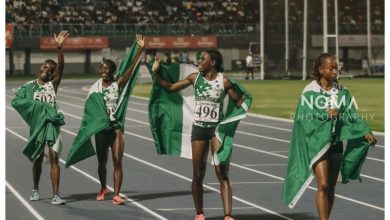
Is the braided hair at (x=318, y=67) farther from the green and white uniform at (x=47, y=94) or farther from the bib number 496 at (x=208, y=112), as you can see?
the green and white uniform at (x=47, y=94)

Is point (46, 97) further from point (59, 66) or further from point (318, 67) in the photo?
point (318, 67)

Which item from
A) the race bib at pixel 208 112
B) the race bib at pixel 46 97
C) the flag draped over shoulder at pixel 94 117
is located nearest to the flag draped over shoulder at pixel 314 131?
the race bib at pixel 208 112

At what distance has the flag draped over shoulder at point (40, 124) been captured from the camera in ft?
46.4

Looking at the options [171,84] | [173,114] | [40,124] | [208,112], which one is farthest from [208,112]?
[40,124]

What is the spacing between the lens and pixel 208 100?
39.8 feet

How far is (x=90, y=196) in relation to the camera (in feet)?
48.4

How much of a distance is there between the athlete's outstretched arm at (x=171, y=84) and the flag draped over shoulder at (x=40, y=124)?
180cm

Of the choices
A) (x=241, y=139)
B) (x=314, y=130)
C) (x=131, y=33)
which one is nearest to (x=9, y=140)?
(x=241, y=139)

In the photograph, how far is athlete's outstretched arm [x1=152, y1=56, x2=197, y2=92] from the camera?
41.1 feet

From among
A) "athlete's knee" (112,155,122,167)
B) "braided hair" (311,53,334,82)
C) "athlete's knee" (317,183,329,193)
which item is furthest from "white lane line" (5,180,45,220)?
"braided hair" (311,53,334,82)

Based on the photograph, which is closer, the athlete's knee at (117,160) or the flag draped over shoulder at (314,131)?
the flag draped over shoulder at (314,131)

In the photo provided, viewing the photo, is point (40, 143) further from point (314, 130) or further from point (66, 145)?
point (66, 145)

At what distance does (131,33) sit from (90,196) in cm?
6149

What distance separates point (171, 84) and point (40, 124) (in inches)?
82.6
